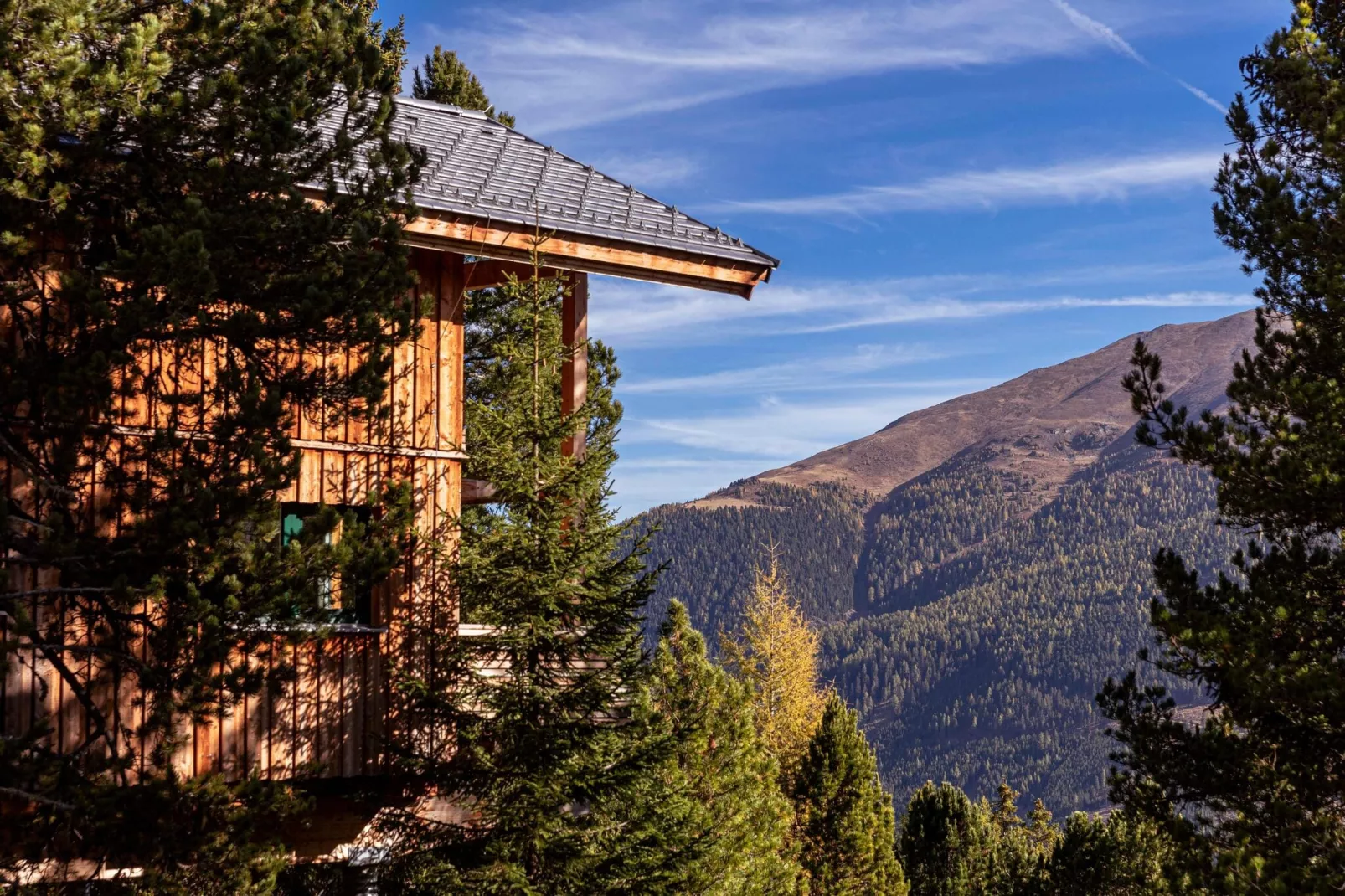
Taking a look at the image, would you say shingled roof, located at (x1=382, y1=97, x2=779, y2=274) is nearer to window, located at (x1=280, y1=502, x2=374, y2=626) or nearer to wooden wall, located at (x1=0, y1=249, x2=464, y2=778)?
wooden wall, located at (x1=0, y1=249, x2=464, y2=778)

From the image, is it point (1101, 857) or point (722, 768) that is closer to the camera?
point (722, 768)

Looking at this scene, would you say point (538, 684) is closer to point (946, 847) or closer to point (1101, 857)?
point (1101, 857)

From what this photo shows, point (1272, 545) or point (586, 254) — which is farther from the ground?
point (586, 254)

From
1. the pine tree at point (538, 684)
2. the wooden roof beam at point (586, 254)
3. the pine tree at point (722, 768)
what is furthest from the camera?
the pine tree at point (722, 768)

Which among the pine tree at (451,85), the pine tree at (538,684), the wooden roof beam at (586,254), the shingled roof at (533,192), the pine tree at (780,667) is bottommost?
the pine tree at (780,667)

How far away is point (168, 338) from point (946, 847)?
101 feet

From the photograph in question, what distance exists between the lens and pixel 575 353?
1266 centimetres

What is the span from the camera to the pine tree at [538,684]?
11.4m

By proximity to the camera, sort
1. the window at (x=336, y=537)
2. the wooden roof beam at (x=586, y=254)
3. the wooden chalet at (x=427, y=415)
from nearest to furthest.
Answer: the wooden chalet at (x=427, y=415) → the window at (x=336, y=537) → the wooden roof beam at (x=586, y=254)

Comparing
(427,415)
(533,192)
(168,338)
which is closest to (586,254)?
(533,192)

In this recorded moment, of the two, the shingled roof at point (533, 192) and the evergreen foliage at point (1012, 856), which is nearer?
the shingled roof at point (533, 192)

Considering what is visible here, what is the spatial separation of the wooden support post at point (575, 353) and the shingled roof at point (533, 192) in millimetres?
703

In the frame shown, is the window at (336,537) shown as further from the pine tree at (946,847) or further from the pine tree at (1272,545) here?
the pine tree at (946,847)

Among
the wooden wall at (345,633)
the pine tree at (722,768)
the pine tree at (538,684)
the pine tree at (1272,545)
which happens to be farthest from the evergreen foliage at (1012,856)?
the wooden wall at (345,633)
